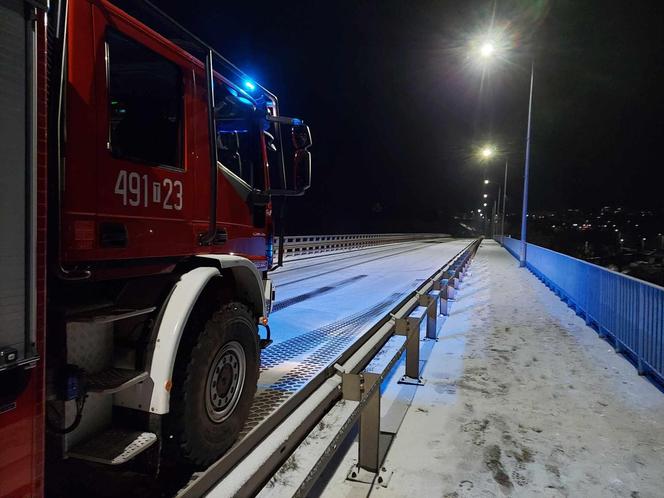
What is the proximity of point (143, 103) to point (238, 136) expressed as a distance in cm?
135

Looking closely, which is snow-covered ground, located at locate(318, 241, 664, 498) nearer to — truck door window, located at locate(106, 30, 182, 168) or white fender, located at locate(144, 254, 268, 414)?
white fender, located at locate(144, 254, 268, 414)

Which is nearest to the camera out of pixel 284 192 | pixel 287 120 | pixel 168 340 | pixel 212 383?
pixel 168 340

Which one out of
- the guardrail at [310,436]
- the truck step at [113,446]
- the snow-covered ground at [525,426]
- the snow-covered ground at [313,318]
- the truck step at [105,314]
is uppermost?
the truck step at [105,314]

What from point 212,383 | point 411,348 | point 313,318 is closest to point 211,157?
point 212,383

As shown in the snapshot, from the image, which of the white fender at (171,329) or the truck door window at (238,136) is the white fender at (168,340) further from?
the truck door window at (238,136)

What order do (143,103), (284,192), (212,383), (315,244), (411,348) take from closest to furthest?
1. (143,103)
2. (212,383)
3. (284,192)
4. (411,348)
5. (315,244)

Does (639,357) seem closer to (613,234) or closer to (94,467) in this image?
(94,467)

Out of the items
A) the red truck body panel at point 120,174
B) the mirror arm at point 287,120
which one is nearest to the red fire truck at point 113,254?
the red truck body panel at point 120,174

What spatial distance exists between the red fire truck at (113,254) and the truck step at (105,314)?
0.04 ft

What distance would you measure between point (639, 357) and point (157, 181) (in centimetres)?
619

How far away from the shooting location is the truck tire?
2.75 meters

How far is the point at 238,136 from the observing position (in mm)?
4152

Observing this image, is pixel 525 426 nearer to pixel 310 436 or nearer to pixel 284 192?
pixel 310 436

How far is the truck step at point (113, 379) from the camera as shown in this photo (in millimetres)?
2324
